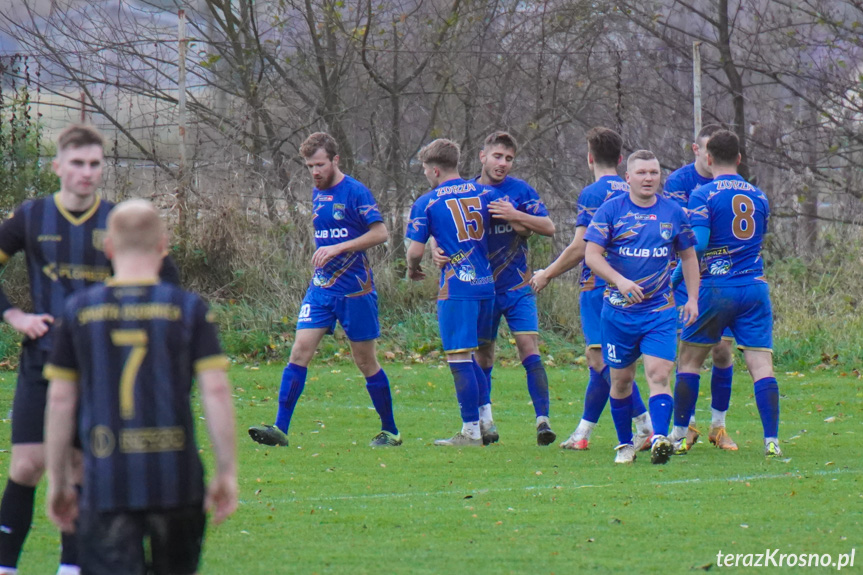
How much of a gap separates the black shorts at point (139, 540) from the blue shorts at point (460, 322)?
4.98m

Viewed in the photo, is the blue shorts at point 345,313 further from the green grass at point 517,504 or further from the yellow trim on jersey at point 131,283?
the yellow trim on jersey at point 131,283

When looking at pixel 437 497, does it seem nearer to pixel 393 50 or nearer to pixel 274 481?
pixel 274 481

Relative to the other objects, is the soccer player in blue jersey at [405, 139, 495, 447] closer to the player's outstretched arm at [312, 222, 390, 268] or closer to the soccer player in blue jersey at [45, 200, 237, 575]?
the player's outstretched arm at [312, 222, 390, 268]

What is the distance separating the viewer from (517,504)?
6.09 metres

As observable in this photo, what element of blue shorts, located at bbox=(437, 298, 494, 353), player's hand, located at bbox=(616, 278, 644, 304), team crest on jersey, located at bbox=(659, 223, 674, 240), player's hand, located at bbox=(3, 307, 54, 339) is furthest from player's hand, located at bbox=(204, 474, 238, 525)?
blue shorts, located at bbox=(437, 298, 494, 353)

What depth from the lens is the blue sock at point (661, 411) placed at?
23.3 feet

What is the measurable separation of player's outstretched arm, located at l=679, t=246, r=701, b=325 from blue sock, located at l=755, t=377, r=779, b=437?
761 mm

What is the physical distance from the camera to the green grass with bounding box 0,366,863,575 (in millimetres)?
4891

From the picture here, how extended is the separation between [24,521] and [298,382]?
4139mm

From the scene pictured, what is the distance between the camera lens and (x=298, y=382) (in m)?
8.58

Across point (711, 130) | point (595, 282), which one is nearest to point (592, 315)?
point (595, 282)

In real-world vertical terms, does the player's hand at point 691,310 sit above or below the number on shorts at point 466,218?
below

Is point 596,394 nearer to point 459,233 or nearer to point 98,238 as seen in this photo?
point 459,233

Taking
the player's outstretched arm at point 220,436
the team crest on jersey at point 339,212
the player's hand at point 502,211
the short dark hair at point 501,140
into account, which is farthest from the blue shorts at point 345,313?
the player's outstretched arm at point 220,436
